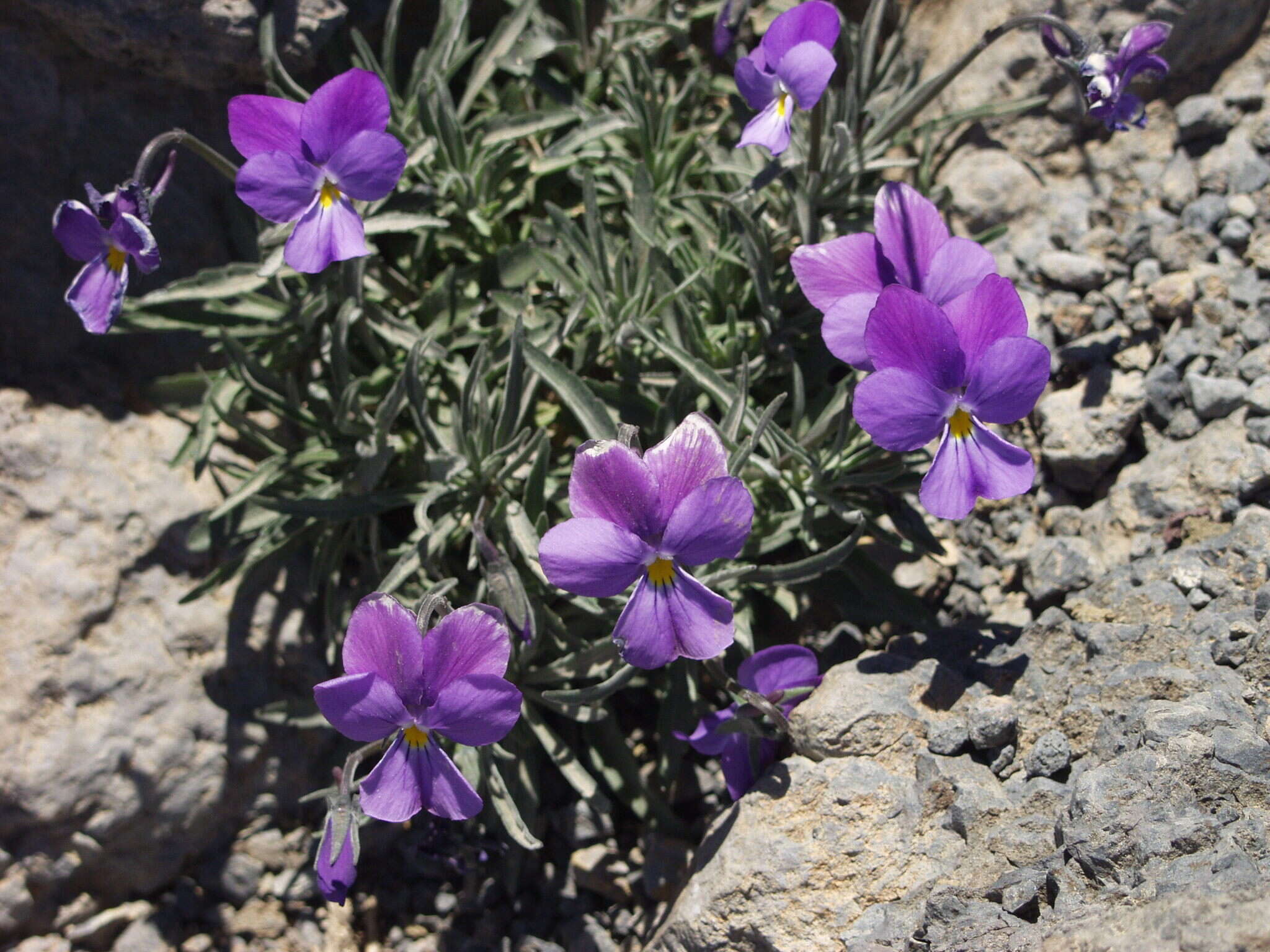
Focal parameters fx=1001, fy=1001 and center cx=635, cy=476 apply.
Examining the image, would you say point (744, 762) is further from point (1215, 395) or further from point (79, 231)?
point (79, 231)

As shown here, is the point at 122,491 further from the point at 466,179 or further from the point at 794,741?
the point at 794,741

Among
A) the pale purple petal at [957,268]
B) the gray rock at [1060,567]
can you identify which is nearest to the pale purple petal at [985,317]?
the pale purple petal at [957,268]

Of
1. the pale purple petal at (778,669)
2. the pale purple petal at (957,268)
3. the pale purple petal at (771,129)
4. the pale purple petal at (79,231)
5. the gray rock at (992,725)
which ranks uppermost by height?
the pale purple petal at (771,129)

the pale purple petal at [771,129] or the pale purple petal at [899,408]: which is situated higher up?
the pale purple petal at [771,129]

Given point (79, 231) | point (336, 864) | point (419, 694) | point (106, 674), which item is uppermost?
point (79, 231)

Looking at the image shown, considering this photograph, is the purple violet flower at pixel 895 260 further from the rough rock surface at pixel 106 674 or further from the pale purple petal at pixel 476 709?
the rough rock surface at pixel 106 674

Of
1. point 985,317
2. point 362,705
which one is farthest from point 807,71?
point 362,705
